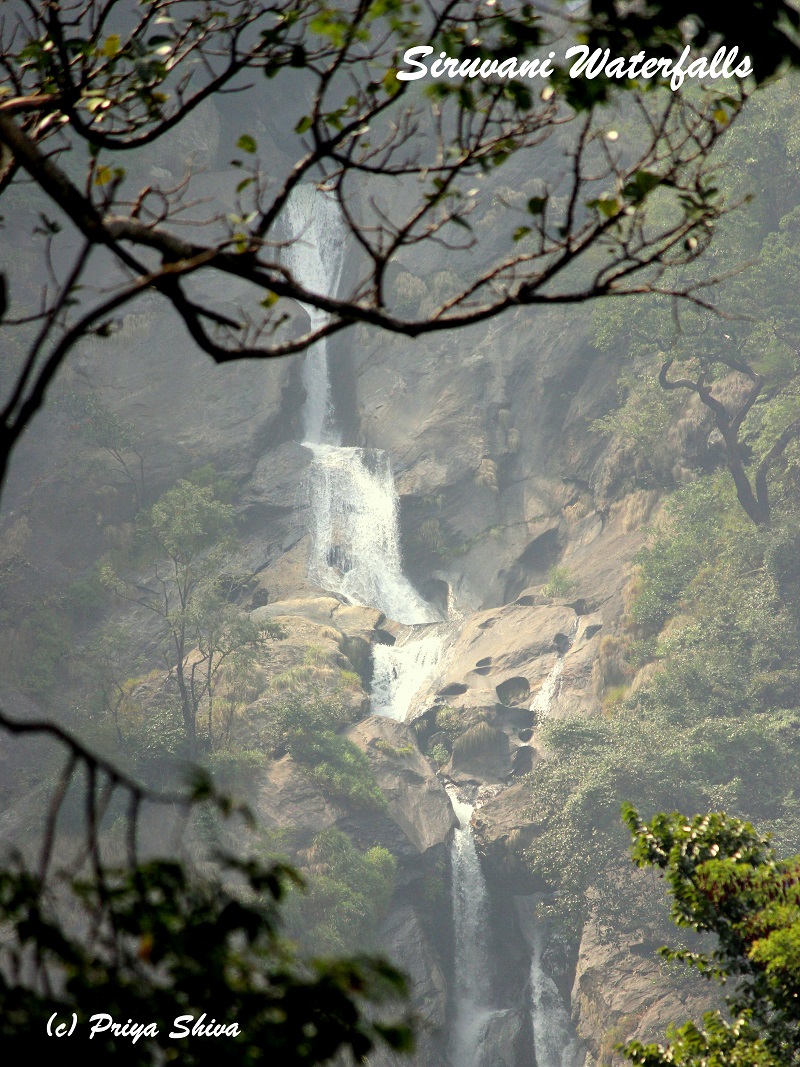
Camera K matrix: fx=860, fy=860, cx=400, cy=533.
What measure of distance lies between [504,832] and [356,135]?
64.7 feet

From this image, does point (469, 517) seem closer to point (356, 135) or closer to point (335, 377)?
point (335, 377)

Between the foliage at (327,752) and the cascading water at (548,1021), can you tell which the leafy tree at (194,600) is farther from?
the cascading water at (548,1021)

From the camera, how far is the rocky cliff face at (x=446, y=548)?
2048 cm

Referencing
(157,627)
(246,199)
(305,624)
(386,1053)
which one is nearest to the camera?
(386,1053)

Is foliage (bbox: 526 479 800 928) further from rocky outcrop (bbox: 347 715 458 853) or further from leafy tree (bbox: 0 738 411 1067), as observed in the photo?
leafy tree (bbox: 0 738 411 1067)

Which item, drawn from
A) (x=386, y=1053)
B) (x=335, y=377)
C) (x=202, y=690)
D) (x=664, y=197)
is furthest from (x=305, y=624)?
(x=664, y=197)

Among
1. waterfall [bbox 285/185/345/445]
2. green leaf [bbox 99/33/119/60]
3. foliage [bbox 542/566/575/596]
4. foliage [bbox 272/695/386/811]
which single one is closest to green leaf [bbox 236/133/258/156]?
green leaf [bbox 99/33/119/60]

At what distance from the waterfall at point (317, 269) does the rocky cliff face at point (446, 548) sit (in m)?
0.73

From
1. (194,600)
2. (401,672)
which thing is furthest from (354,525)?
(194,600)

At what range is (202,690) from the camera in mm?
23922

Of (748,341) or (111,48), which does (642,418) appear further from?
(111,48)

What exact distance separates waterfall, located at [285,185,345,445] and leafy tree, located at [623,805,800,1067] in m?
31.1

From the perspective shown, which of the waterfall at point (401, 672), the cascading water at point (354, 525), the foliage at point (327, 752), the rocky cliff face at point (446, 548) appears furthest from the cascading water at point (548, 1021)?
the cascading water at point (354, 525)

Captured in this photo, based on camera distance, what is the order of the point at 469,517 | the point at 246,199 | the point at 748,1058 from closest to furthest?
the point at 748,1058, the point at 469,517, the point at 246,199
